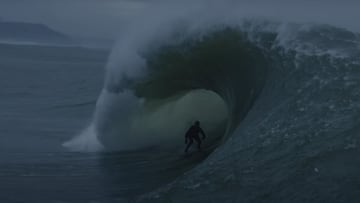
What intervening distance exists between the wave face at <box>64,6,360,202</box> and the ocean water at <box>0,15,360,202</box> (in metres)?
0.03

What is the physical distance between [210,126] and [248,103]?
462 cm

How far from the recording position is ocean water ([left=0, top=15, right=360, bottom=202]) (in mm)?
9125

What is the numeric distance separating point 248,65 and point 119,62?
526 cm

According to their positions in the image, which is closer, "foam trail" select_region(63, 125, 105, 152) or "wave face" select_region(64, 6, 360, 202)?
"wave face" select_region(64, 6, 360, 202)

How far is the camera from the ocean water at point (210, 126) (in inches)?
359

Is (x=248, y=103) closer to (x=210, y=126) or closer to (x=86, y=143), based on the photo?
(x=210, y=126)

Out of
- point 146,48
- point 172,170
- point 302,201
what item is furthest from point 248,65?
point 302,201

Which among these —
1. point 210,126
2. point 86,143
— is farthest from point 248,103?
point 86,143

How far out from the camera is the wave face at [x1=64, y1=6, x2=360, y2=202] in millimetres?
8977

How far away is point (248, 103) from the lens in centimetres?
1393

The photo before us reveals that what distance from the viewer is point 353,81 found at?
1072 cm

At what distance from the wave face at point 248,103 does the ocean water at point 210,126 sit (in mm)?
25

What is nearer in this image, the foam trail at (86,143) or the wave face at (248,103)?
the wave face at (248,103)

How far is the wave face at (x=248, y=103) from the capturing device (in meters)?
8.98
